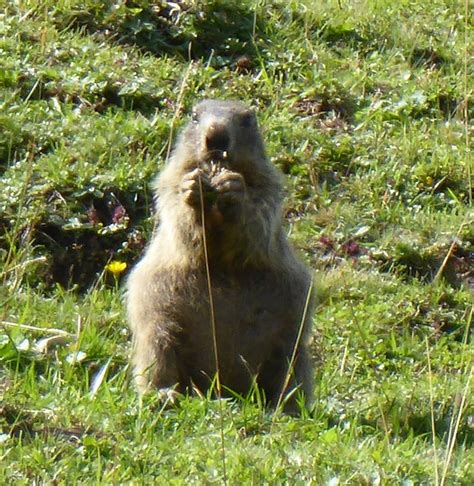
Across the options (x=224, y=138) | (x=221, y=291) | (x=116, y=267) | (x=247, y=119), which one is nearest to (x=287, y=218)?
(x=116, y=267)

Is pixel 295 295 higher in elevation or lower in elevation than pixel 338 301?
higher

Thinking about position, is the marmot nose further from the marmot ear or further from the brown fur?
the marmot ear

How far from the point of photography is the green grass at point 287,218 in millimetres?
4852

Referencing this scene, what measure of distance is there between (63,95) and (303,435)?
13.8 ft

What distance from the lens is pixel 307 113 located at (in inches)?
361

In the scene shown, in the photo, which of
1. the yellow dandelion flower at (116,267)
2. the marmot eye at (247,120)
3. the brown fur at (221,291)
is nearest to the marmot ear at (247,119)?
the marmot eye at (247,120)

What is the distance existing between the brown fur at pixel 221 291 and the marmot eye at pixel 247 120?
7.0 inches

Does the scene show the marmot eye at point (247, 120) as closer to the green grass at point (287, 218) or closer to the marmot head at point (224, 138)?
the marmot head at point (224, 138)

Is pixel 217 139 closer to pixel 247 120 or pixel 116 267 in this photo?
pixel 247 120

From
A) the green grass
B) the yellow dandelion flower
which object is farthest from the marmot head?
the yellow dandelion flower

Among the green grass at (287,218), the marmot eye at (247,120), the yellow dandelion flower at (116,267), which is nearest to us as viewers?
the green grass at (287,218)

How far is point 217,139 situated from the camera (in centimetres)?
637

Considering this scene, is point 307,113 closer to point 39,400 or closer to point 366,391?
point 366,391

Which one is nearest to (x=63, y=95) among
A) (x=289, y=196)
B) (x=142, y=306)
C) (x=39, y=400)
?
(x=289, y=196)
